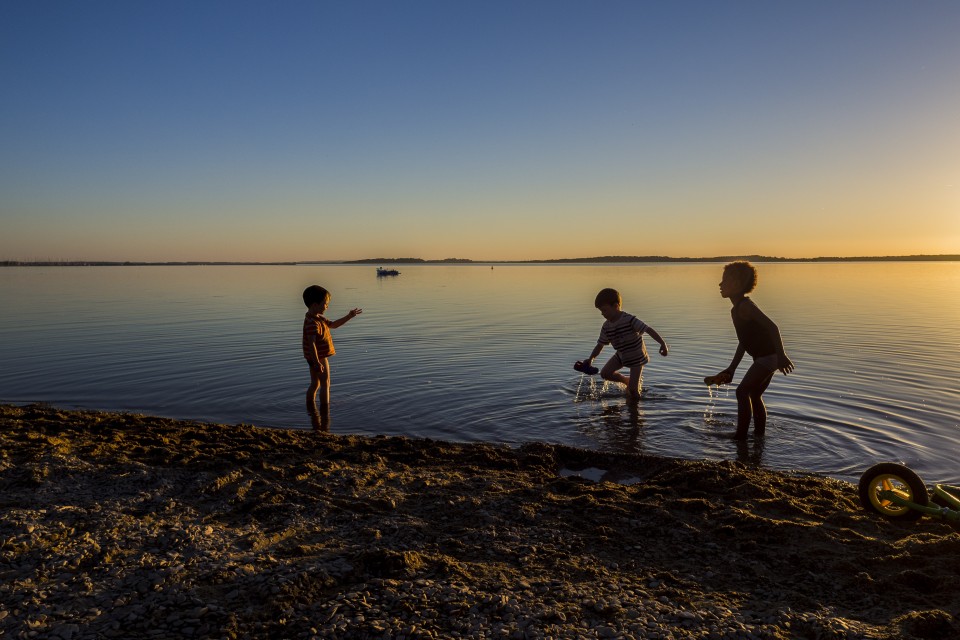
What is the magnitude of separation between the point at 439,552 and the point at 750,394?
606 centimetres

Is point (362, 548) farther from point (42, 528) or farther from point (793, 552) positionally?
point (793, 552)

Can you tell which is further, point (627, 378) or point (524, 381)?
point (524, 381)

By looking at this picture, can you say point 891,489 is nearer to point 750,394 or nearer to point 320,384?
point 750,394

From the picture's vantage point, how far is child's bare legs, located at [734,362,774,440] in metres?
8.30

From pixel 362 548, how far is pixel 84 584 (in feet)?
5.78

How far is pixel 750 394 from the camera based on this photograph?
28.1 feet

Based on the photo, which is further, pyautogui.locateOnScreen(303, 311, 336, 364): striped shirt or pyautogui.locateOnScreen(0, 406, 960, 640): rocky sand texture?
pyautogui.locateOnScreen(303, 311, 336, 364): striped shirt

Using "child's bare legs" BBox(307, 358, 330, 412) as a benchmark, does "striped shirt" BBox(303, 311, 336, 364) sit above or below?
above

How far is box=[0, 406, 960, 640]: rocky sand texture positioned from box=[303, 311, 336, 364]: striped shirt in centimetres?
301

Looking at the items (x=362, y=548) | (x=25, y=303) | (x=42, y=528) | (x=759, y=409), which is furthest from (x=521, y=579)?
(x=25, y=303)

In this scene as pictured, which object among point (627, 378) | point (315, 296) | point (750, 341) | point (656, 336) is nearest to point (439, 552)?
point (750, 341)

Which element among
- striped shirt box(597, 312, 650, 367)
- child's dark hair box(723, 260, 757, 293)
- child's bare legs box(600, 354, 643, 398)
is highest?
child's dark hair box(723, 260, 757, 293)

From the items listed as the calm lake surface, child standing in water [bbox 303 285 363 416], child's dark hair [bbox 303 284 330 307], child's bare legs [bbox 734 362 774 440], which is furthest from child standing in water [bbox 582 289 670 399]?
child's dark hair [bbox 303 284 330 307]

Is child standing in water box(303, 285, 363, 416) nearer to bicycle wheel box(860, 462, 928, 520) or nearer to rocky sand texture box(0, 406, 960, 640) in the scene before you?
rocky sand texture box(0, 406, 960, 640)
